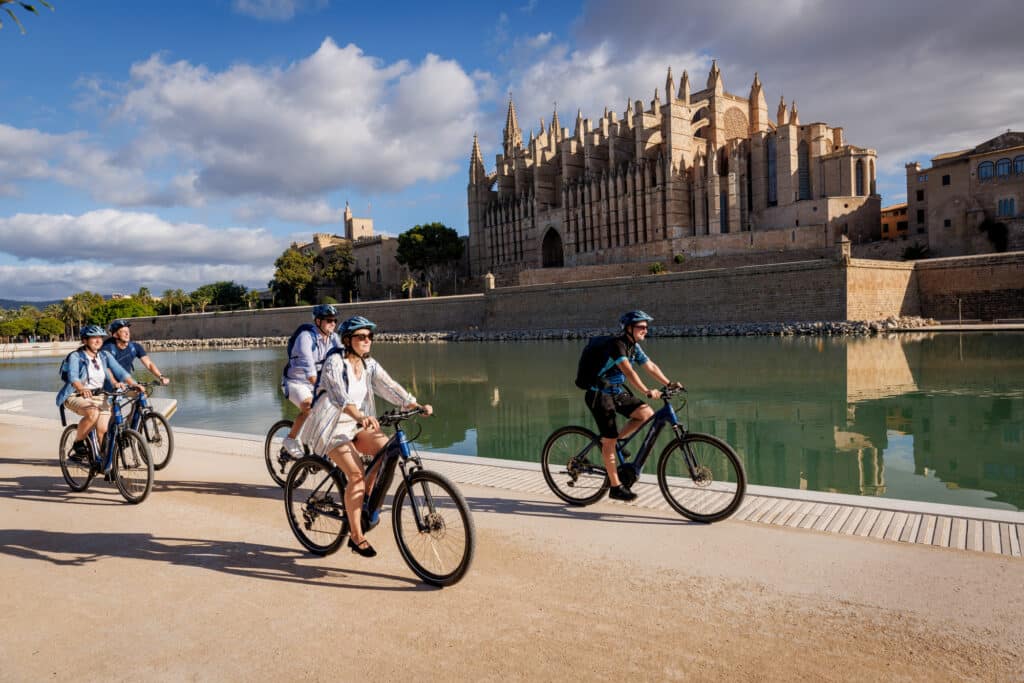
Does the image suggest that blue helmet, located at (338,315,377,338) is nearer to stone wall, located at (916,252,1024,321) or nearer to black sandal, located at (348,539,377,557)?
black sandal, located at (348,539,377,557)

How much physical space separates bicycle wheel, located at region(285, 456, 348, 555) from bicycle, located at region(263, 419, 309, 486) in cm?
115

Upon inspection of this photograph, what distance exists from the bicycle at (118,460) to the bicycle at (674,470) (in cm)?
320

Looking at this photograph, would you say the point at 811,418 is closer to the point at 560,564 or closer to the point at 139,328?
the point at 560,564

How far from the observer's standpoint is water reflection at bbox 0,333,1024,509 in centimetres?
750

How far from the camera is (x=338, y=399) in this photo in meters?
3.90

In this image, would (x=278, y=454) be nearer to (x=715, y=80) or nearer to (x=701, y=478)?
(x=701, y=478)

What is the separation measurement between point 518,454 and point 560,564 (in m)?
5.16

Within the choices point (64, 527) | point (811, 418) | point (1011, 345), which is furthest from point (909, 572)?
point (1011, 345)

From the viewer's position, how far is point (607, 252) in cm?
5456

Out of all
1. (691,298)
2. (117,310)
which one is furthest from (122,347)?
(117,310)

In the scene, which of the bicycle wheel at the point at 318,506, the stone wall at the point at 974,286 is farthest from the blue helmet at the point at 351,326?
the stone wall at the point at 974,286

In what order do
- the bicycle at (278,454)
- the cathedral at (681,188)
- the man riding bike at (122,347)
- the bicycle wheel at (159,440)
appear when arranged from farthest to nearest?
the cathedral at (681,188), the bicycle wheel at (159,440), the man riding bike at (122,347), the bicycle at (278,454)

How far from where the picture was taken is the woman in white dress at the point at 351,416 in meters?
3.94

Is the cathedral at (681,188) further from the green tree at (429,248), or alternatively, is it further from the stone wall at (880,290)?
the stone wall at (880,290)
